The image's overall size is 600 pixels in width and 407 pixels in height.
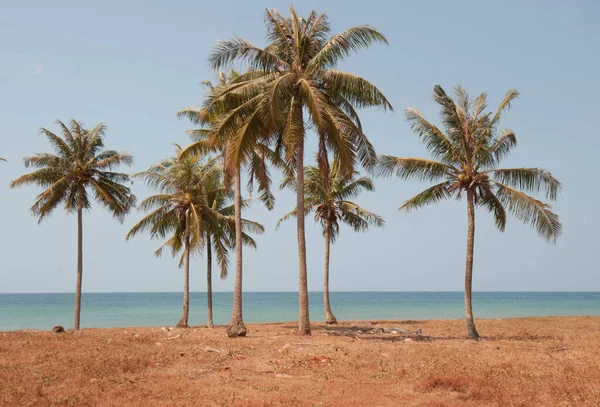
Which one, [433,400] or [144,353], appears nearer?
[433,400]

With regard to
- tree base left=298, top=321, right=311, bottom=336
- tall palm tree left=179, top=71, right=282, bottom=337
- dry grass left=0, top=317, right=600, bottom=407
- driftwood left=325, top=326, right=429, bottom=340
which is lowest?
driftwood left=325, top=326, right=429, bottom=340

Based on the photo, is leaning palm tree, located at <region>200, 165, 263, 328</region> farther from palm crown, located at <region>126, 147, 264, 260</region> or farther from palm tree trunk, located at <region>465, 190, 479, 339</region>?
palm tree trunk, located at <region>465, 190, 479, 339</region>

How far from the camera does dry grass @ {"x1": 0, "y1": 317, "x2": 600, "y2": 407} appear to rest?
1065 centimetres

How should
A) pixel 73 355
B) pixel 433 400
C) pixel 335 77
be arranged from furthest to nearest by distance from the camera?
pixel 335 77, pixel 73 355, pixel 433 400

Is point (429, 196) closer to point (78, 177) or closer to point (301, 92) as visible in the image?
point (301, 92)

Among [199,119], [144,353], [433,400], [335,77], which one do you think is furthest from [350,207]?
[433,400]

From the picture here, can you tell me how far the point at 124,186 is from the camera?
29766 millimetres

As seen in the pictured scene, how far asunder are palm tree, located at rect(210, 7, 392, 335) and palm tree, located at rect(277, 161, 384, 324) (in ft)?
35.1

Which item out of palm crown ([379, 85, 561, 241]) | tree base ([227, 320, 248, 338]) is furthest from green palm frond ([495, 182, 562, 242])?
tree base ([227, 320, 248, 338])

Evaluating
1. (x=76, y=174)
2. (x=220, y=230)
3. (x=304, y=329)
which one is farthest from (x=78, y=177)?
(x=304, y=329)

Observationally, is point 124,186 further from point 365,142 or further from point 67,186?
point 365,142

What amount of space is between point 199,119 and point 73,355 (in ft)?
48.6

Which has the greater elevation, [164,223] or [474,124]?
[474,124]

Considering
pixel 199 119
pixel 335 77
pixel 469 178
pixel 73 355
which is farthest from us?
pixel 199 119
